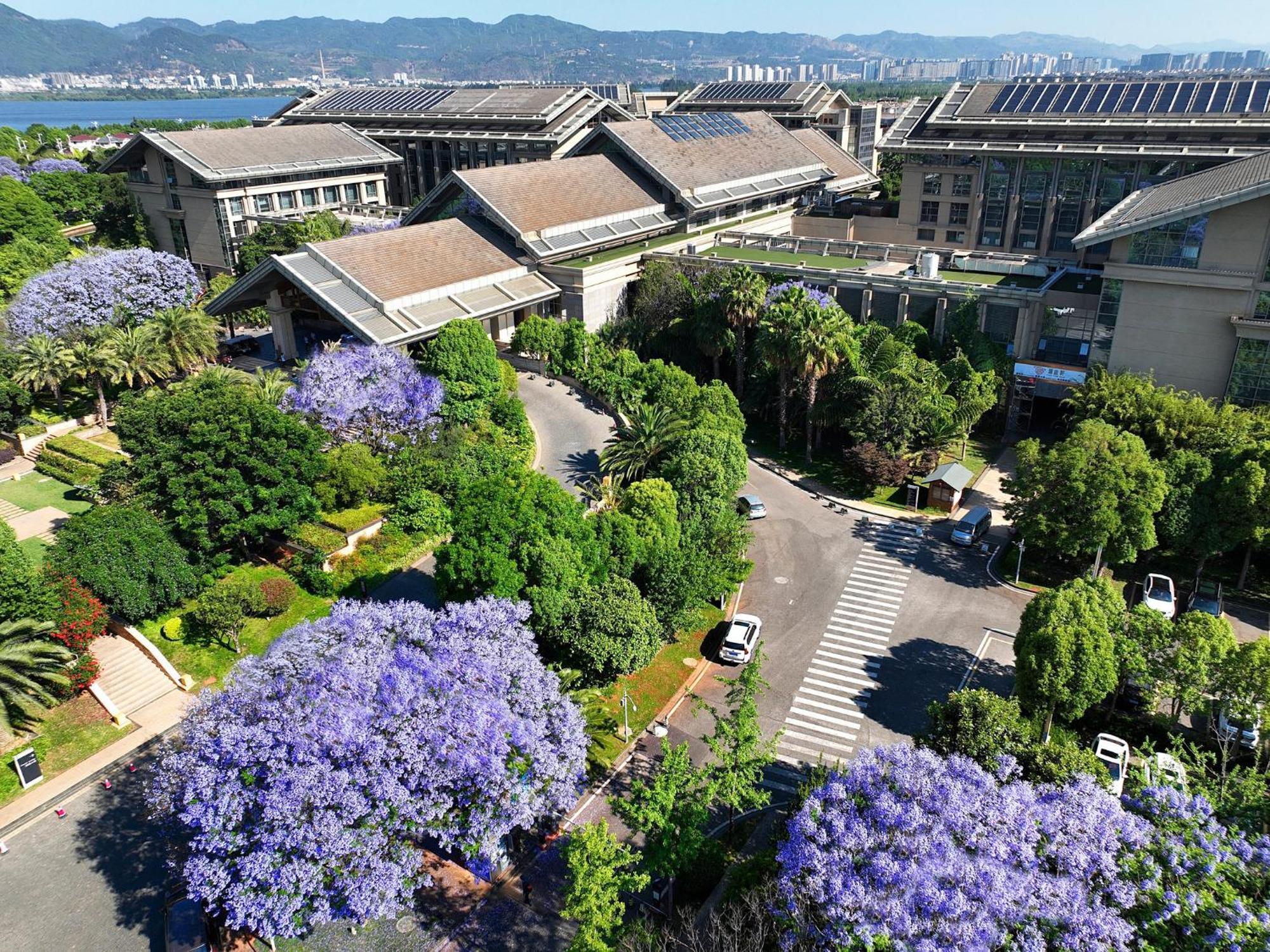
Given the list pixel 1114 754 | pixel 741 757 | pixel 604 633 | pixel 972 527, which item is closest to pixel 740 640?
pixel 604 633

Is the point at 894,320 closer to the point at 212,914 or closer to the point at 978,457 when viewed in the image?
the point at 978,457

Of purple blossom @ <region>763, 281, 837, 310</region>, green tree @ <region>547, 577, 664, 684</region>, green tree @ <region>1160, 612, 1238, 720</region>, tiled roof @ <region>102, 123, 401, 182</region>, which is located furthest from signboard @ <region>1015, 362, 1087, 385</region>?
tiled roof @ <region>102, 123, 401, 182</region>

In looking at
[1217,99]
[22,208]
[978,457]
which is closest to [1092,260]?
[1217,99]

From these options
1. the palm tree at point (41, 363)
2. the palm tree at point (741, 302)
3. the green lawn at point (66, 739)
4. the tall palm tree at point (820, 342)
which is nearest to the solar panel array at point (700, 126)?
the palm tree at point (741, 302)

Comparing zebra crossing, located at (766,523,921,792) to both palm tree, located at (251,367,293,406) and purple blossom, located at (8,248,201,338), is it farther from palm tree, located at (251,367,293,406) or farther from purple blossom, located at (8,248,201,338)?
purple blossom, located at (8,248,201,338)

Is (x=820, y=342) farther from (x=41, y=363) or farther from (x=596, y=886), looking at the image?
(x=41, y=363)
